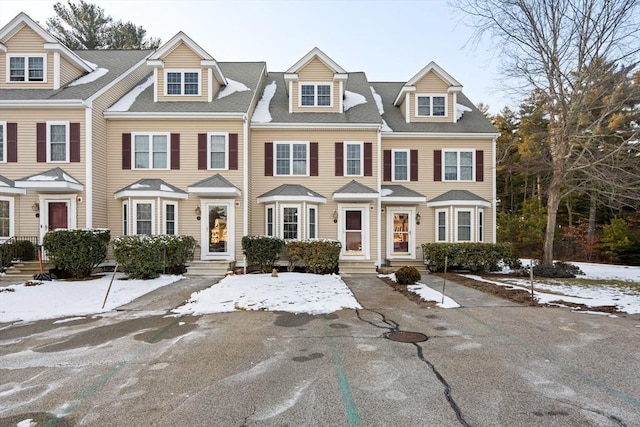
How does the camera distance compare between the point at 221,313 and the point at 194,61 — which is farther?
the point at 194,61

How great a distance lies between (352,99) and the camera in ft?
56.0

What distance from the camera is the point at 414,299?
348 inches

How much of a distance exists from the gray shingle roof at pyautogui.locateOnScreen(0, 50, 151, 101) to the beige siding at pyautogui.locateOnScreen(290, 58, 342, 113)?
24.5 feet

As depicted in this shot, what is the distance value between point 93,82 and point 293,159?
8.54 m

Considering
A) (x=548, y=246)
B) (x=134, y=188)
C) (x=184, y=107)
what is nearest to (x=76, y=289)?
(x=134, y=188)

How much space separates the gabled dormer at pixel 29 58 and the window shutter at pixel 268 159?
8227 millimetres

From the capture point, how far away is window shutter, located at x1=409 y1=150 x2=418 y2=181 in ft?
53.2

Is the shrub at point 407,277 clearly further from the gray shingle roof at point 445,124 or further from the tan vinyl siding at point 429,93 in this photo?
the tan vinyl siding at point 429,93

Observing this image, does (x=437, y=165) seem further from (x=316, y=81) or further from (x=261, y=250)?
(x=261, y=250)

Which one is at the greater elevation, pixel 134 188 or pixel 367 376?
pixel 134 188

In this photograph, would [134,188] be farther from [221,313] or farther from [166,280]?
[221,313]

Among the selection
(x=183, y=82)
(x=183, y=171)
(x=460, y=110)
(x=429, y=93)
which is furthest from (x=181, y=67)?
(x=460, y=110)

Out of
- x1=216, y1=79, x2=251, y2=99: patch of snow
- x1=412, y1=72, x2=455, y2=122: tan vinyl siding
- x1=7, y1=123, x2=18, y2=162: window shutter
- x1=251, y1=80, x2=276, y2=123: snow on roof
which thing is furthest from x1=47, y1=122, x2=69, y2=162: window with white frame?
x1=412, y1=72, x2=455, y2=122: tan vinyl siding

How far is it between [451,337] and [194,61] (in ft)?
46.8
